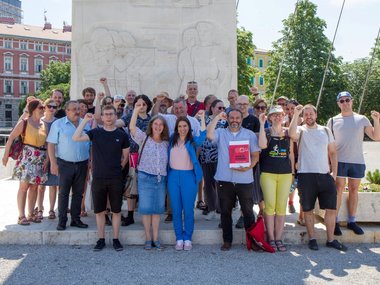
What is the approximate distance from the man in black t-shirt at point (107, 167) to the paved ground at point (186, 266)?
0.41m

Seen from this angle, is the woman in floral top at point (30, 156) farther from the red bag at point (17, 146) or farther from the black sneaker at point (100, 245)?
the black sneaker at point (100, 245)

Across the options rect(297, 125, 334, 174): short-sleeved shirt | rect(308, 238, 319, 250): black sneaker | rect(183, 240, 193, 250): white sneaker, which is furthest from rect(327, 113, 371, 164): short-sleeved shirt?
rect(183, 240, 193, 250): white sneaker

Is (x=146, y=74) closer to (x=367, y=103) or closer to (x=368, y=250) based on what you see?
(x=368, y=250)

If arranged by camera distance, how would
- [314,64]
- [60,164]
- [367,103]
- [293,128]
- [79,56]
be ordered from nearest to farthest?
[293,128] < [60,164] < [79,56] < [314,64] < [367,103]

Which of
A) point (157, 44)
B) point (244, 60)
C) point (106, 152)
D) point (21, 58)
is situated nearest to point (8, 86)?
point (21, 58)

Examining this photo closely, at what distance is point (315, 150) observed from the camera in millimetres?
5172

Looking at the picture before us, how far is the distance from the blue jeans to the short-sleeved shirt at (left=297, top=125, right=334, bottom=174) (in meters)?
1.43

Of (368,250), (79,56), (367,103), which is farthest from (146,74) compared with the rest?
(367,103)

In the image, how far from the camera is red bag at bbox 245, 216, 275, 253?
16.4 feet

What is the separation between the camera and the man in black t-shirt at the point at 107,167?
4957 millimetres

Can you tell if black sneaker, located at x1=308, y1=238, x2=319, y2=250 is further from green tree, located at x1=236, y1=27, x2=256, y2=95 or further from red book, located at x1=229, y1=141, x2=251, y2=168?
green tree, located at x1=236, y1=27, x2=256, y2=95

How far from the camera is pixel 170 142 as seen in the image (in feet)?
16.9

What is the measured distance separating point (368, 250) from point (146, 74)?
15.5 ft

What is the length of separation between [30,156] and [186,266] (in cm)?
268
